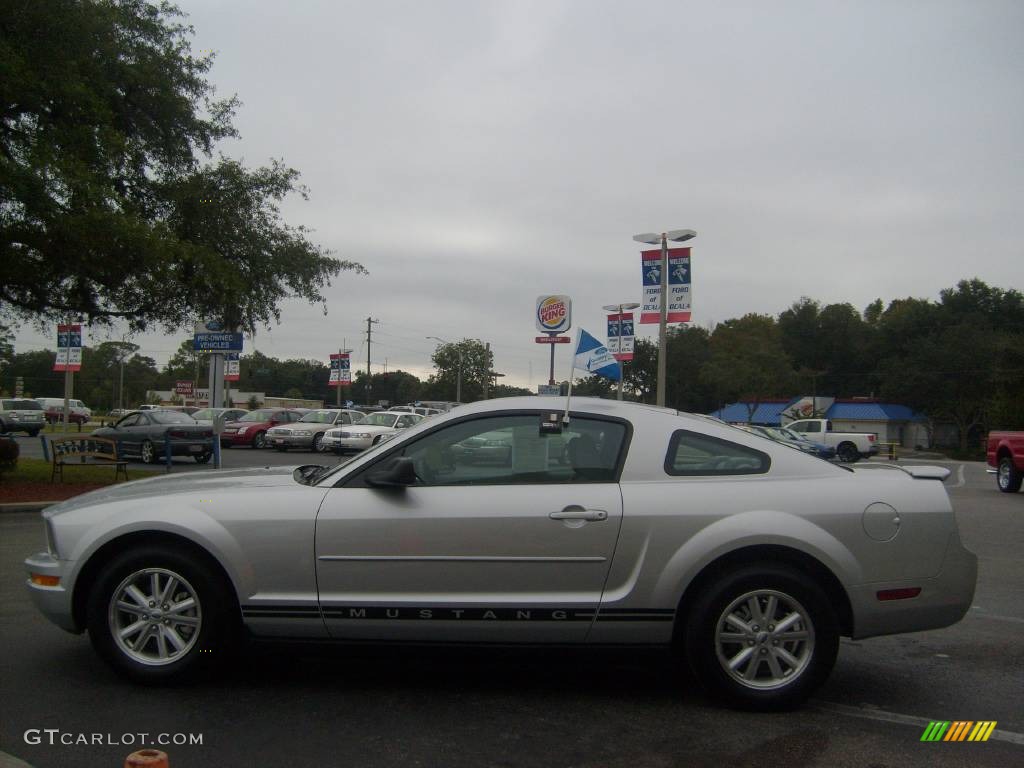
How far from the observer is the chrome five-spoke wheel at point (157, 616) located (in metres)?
4.61

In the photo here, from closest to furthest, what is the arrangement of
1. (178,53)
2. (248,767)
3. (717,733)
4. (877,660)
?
(248,767)
(717,733)
(877,660)
(178,53)

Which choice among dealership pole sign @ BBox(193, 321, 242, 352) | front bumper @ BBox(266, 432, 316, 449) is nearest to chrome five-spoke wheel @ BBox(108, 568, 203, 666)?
dealership pole sign @ BBox(193, 321, 242, 352)

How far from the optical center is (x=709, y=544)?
4.47 meters

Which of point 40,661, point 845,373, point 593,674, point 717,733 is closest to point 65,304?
point 40,661

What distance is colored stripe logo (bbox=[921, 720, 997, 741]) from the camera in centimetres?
423

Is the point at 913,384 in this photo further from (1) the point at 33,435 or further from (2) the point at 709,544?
(2) the point at 709,544

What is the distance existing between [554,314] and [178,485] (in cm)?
1908

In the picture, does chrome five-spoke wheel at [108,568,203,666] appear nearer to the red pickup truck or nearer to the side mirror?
the side mirror

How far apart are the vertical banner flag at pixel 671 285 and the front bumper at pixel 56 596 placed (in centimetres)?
1738

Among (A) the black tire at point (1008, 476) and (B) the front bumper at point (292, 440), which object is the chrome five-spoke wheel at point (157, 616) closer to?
(A) the black tire at point (1008, 476)

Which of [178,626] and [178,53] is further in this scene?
[178,53]

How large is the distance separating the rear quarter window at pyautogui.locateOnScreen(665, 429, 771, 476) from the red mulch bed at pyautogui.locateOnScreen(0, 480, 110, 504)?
446 inches

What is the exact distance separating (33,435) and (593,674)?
1707 inches

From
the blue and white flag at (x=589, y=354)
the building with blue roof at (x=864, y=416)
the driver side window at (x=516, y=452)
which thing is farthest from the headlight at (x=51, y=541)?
the building with blue roof at (x=864, y=416)
